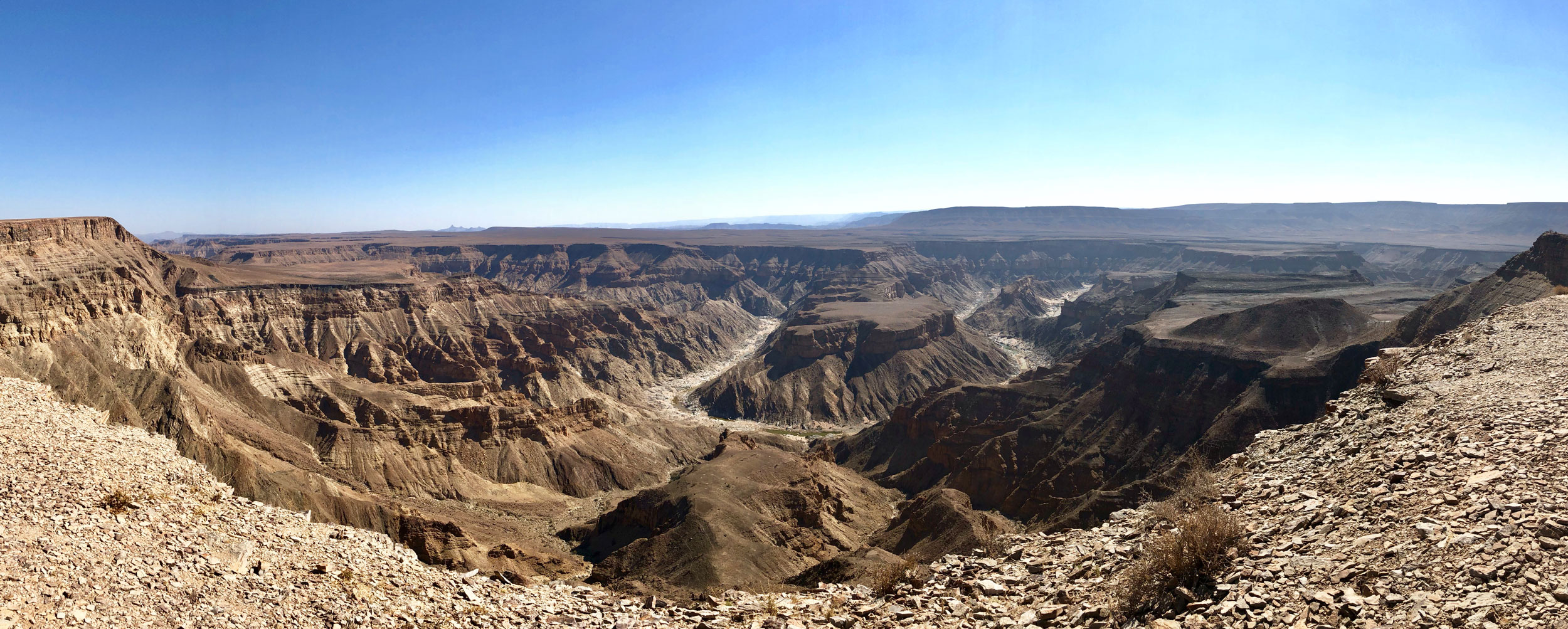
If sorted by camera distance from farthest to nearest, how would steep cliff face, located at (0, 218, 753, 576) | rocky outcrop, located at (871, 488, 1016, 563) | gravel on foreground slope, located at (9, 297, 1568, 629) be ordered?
1. steep cliff face, located at (0, 218, 753, 576)
2. rocky outcrop, located at (871, 488, 1016, 563)
3. gravel on foreground slope, located at (9, 297, 1568, 629)

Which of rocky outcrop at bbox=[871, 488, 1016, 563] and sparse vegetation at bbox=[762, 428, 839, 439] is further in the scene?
sparse vegetation at bbox=[762, 428, 839, 439]

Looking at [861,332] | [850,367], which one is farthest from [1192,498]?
[861,332]

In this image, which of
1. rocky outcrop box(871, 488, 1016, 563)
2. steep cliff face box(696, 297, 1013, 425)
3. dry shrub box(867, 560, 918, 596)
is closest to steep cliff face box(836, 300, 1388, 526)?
rocky outcrop box(871, 488, 1016, 563)

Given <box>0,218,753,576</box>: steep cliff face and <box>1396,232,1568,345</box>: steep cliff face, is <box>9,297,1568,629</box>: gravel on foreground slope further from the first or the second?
<box>1396,232,1568,345</box>: steep cliff face

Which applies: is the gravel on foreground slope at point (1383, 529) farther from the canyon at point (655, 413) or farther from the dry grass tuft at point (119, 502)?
the dry grass tuft at point (119, 502)

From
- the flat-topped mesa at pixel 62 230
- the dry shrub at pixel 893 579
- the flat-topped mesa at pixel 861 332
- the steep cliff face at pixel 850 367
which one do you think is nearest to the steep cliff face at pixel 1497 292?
the dry shrub at pixel 893 579

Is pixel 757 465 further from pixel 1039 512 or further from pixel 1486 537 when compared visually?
pixel 1486 537

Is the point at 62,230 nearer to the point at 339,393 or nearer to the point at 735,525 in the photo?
the point at 339,393

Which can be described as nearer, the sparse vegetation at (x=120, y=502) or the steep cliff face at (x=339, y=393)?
the sparse vegetation at (x=120, y=502)
